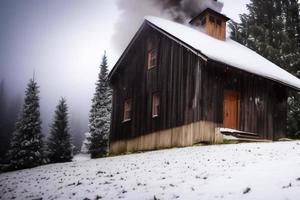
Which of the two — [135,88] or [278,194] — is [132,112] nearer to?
[135,88]

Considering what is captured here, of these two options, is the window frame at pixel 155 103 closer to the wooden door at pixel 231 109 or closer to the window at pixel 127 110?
the window at pixel 127 110

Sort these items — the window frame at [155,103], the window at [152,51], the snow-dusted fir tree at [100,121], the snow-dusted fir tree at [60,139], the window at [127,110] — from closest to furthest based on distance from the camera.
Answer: the window frame at [155,103]
the window at [152,51]
the window at [127,110]
the snow-dusted fir tree at [60,139]
the snow-dusted fir tree at [100,121]

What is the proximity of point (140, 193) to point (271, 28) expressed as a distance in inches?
1187

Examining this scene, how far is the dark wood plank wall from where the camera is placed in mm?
16219

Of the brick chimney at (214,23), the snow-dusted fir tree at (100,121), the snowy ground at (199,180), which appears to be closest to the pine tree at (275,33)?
the brick chimney at (214,23)

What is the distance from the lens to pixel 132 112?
20.6m

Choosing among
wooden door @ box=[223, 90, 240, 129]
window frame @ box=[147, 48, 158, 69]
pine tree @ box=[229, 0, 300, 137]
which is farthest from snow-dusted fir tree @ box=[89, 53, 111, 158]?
wooden door @ box=[223, 90, 240, 129]

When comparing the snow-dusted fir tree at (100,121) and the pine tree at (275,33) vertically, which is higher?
the pine tree at (275,33)

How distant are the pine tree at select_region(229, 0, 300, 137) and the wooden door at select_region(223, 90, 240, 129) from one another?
12.7 meters

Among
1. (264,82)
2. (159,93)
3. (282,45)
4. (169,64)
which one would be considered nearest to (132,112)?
(159,93)

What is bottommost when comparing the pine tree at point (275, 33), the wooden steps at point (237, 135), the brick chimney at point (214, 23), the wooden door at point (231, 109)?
the wooden steps at point (237, 135)

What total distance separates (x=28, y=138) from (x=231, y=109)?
24.1 m

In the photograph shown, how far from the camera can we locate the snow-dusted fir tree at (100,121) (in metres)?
40.6

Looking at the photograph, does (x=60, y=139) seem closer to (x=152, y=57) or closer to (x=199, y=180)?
(x=152, y=57)
